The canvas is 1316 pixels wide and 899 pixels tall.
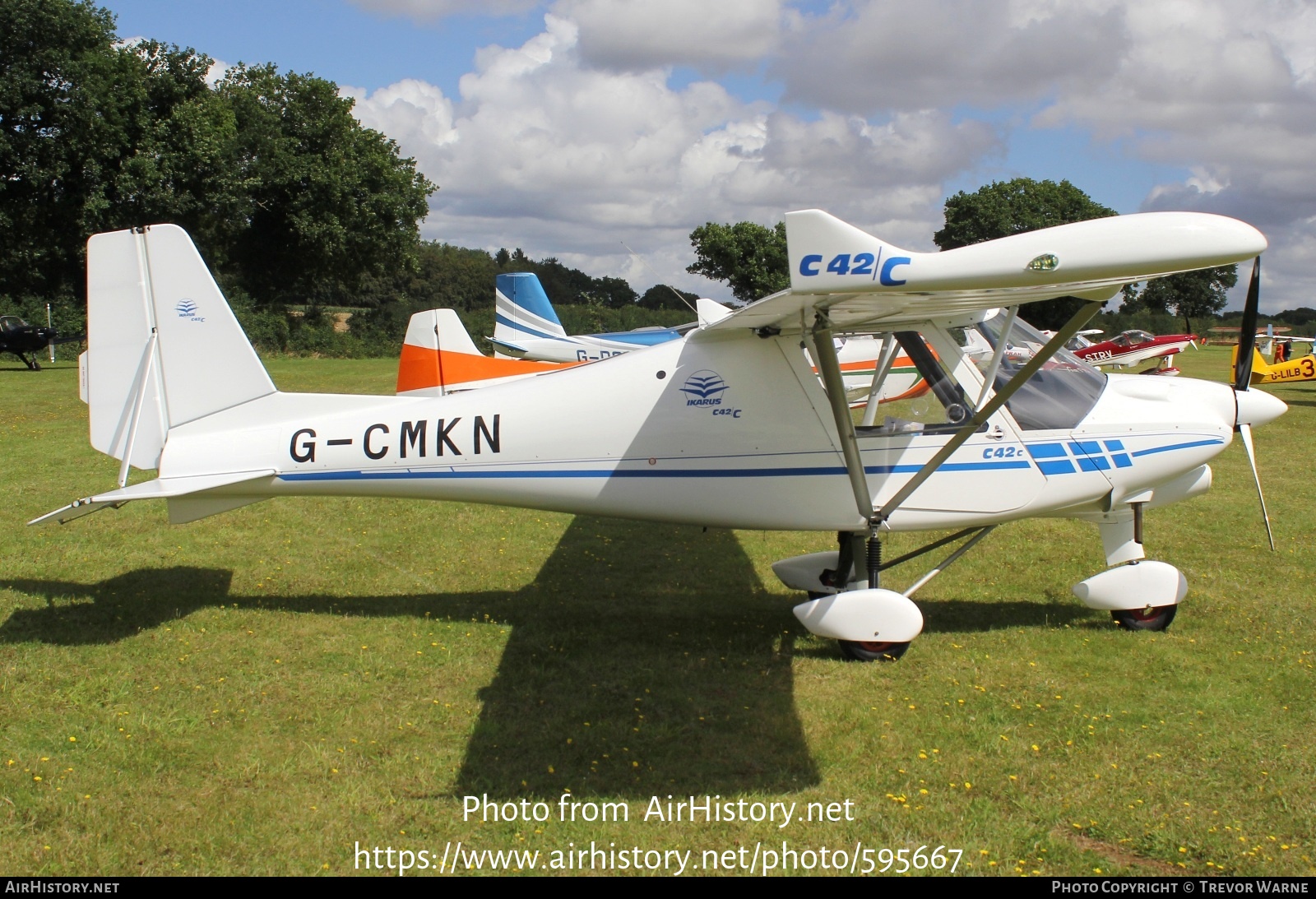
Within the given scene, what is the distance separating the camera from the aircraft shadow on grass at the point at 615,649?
169 inches

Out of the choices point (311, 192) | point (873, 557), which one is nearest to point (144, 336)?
point (873, 557)

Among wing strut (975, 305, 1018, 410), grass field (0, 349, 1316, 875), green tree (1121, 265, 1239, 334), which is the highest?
green tree (1121, 265, 1239, 334)

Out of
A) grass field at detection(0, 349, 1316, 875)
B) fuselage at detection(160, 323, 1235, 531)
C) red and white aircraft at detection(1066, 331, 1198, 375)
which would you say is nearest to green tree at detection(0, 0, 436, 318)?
red and white aircraft at detection(1066, 331, 1198, 375)

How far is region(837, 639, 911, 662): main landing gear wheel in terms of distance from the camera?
5.46 m

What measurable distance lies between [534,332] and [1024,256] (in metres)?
18.4

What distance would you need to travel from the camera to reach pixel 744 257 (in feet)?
185

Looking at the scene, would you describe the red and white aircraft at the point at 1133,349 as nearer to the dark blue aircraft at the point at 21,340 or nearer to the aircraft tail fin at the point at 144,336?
the aircraft tail fin at the point at 144,336

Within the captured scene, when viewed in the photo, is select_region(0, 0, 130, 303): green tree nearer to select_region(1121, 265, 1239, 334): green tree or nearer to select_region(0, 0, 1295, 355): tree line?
select_region(0, 0, 1295, 355): tree line

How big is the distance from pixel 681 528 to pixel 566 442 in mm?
3800

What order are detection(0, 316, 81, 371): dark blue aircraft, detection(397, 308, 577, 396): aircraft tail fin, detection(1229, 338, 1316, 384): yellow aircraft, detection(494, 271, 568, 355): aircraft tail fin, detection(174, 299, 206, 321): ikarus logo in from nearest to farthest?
detection(174, 299, 206, 321): ikarus logo, detection(397, 308, 577, 396): aircraft tail fin, detection(494, 271, 568, 355): aircraft tail fin, detection(1229, 338, 1316, 384): yellow aircraft, detection(0, 316, 81, 371): dark blue aircraft

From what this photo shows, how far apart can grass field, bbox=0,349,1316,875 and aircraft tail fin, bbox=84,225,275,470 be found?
133 centimetres

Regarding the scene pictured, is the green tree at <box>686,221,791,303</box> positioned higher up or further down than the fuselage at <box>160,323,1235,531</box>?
higher up

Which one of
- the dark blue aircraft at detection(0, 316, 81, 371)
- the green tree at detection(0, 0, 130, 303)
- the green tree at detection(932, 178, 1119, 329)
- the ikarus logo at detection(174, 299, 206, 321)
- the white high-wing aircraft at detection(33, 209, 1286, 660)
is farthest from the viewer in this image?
the green tree at detection(932, 178, 1119, 329)
